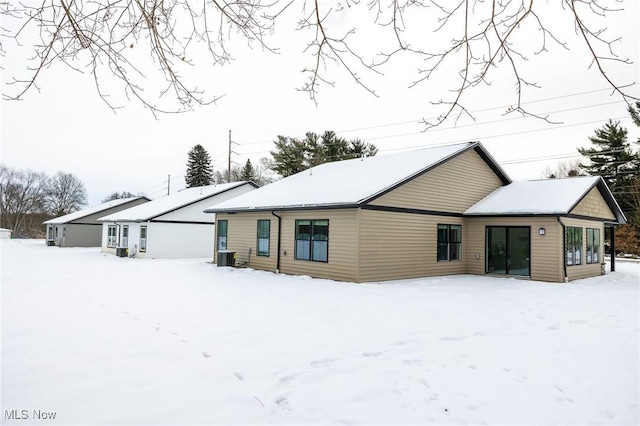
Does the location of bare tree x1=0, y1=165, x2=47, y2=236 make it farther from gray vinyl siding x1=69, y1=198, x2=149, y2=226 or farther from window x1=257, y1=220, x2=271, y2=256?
window x1=257, y1=220, x2=271, y2=256

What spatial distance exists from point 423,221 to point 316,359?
384 inches

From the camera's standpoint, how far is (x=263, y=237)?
15.6 meters

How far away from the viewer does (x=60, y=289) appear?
10.3m

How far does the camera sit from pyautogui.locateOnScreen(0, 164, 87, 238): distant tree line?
176 feet

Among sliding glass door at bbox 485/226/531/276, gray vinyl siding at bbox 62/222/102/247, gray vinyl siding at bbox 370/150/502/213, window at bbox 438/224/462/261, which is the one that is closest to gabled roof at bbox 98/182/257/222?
gray vinyl siding at bbox 62/222/102/247

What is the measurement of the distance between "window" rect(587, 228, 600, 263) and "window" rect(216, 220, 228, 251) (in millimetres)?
14065

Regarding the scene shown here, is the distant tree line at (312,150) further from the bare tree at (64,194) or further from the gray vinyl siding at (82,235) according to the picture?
the bare tree at (64,194)

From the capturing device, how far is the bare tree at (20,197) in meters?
53.3

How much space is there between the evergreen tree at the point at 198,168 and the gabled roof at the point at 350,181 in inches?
1261

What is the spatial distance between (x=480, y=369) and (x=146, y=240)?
20.2m

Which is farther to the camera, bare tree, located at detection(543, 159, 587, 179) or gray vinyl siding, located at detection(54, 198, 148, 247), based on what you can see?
bare tree, located at detection(543, 159, 587, 179)

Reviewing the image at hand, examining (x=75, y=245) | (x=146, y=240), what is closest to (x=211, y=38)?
(x=146, y=240)

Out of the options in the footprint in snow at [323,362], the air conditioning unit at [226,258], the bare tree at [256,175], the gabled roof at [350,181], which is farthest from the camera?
the bare tree at [256,175]

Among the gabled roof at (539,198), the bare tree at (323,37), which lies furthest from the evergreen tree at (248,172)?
the bare tree at (323,37)
